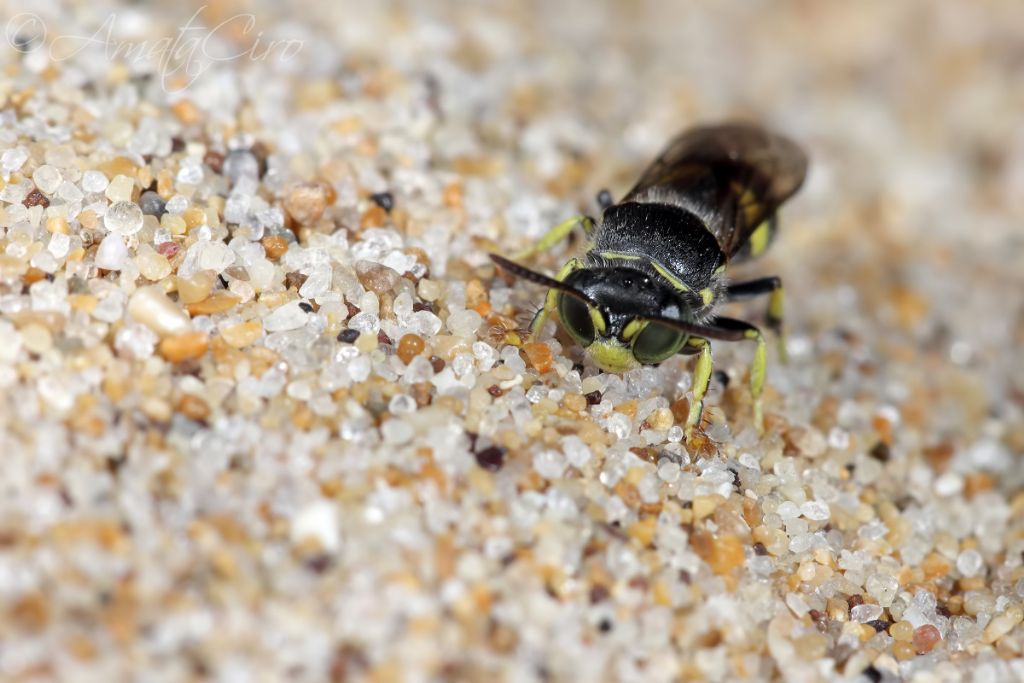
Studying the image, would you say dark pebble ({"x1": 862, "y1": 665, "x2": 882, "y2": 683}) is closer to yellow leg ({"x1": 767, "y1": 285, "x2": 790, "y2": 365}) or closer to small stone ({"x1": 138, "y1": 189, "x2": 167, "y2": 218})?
yellow leg ({"x1": 767, "y1": 285, "x2": 790, "y2": 365})

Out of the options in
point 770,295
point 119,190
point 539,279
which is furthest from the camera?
point 770,295

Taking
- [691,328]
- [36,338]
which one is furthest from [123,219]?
[691,328]

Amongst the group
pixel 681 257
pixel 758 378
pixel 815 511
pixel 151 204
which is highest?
pixel 681 257

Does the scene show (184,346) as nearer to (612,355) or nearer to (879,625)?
(612,355)

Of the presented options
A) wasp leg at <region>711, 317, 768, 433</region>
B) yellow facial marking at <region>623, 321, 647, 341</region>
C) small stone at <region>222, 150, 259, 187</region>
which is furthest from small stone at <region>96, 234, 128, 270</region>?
wasp leg at <region>711, 317, 768, 433</region>

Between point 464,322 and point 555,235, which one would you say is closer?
point 464,322

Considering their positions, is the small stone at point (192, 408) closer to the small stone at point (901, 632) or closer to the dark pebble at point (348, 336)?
the dark pebble at point (348, 336)

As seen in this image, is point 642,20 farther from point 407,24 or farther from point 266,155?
point 266,155
